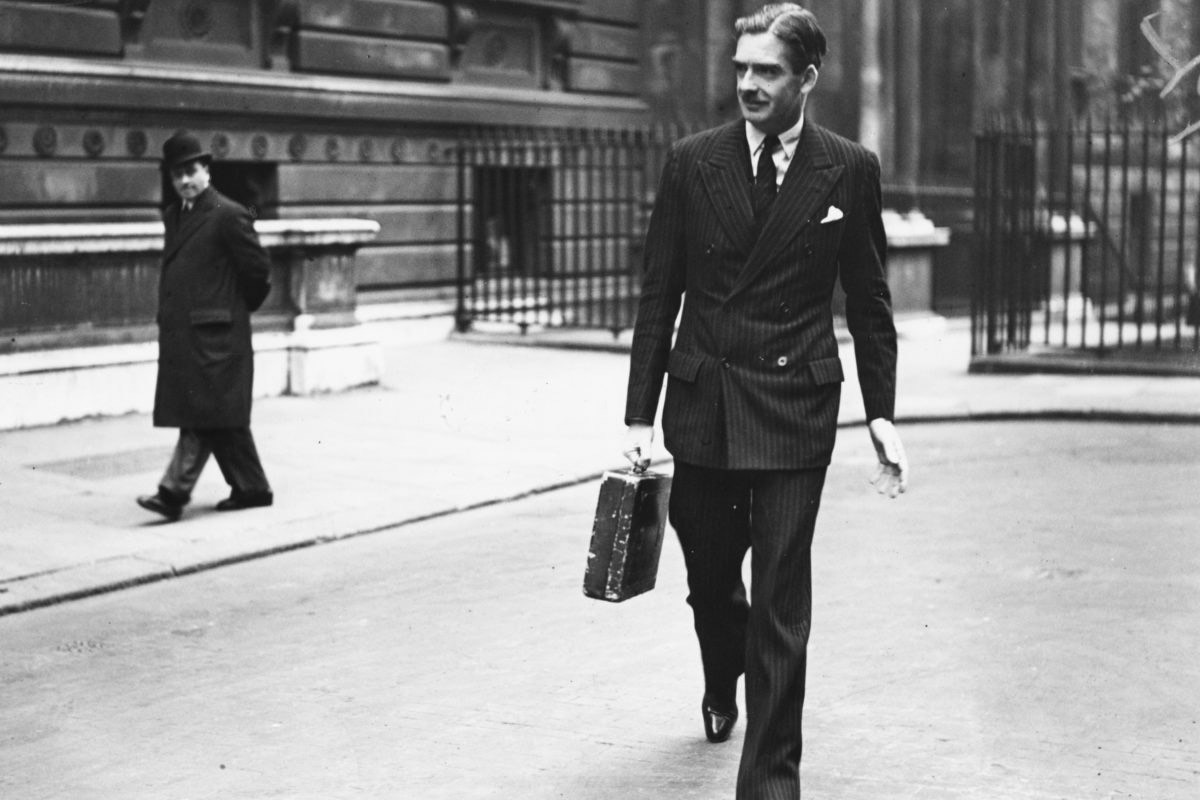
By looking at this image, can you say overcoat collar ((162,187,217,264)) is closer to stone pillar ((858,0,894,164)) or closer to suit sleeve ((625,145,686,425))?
suit sleeve ((625,145,686,425))

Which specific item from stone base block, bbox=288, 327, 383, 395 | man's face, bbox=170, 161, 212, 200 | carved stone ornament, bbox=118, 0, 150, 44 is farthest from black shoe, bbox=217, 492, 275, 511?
carved stone ornament, bbox=118, 0, 150, 44

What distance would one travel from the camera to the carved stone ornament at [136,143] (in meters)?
15.4

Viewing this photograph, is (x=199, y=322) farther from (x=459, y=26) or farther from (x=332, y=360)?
(x=459, y=26)

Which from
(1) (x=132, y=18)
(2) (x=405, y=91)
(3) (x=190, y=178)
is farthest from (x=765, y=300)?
(2) (x=405, y=91)

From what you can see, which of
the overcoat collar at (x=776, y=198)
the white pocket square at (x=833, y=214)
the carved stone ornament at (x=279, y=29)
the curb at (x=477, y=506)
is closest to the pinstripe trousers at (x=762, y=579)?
the overcoat collar at (x=776, y=198)

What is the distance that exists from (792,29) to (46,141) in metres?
11.1

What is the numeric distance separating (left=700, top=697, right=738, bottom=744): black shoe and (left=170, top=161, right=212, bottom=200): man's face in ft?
15.8

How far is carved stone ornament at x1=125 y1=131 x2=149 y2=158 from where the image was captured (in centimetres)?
1543

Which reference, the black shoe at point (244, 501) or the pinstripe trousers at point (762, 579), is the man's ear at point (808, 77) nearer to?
the pinstripe trousers at point (762, 579)

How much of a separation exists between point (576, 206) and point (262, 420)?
602 centimetres

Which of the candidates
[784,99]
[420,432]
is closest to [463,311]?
[420,432]

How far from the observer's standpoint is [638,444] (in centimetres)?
502

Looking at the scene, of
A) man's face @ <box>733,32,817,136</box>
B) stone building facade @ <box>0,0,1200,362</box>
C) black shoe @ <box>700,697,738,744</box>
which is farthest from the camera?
stone building facade @ <box>0,0,1200,362</box>

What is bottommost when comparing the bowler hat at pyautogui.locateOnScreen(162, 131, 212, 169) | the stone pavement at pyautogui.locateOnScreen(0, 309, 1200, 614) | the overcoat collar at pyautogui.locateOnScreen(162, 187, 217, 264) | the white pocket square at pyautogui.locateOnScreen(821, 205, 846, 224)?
the stone pavement at pyautogui.locateOnScreen(0, 309, 1200, 614)
